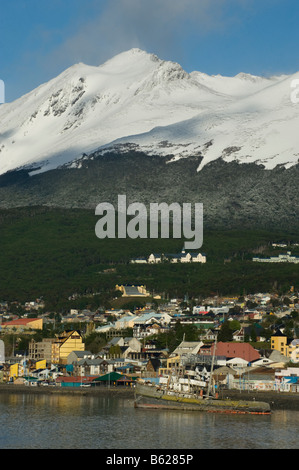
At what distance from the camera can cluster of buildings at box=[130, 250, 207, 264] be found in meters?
195

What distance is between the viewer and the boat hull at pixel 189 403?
77562 millimetres

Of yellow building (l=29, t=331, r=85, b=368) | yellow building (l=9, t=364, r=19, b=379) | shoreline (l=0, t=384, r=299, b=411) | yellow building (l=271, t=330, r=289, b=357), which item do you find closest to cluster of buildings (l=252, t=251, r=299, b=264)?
yellow building (l=29, t=331, r=85, b=368)

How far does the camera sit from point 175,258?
198m

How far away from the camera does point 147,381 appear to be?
90.8 meters

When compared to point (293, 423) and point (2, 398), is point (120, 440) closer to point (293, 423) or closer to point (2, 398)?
point (293, 423)

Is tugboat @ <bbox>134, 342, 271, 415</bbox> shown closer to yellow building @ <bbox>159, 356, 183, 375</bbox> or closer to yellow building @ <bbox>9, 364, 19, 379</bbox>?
yellow building @ <bbox>159, 356, 183, 375</bbox>

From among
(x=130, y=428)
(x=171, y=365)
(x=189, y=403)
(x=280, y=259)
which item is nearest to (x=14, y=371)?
(x=171, y=365)

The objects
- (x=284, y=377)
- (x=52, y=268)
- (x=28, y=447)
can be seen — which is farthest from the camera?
(x=52, y=268)

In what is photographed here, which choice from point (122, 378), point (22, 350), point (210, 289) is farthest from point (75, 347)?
point (210, 289)

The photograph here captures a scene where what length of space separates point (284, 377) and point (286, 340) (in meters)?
18.4

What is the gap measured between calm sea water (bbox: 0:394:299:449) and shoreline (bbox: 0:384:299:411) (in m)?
4.88

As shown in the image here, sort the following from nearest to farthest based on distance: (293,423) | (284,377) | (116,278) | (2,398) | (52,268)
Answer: (293,423)
(2,398)
(284,377)
(116,278)
(52,268)

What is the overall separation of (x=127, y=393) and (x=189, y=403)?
42.0 ft

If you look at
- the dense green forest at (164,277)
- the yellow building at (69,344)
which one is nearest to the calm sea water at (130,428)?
the yellow building at (69,344)
